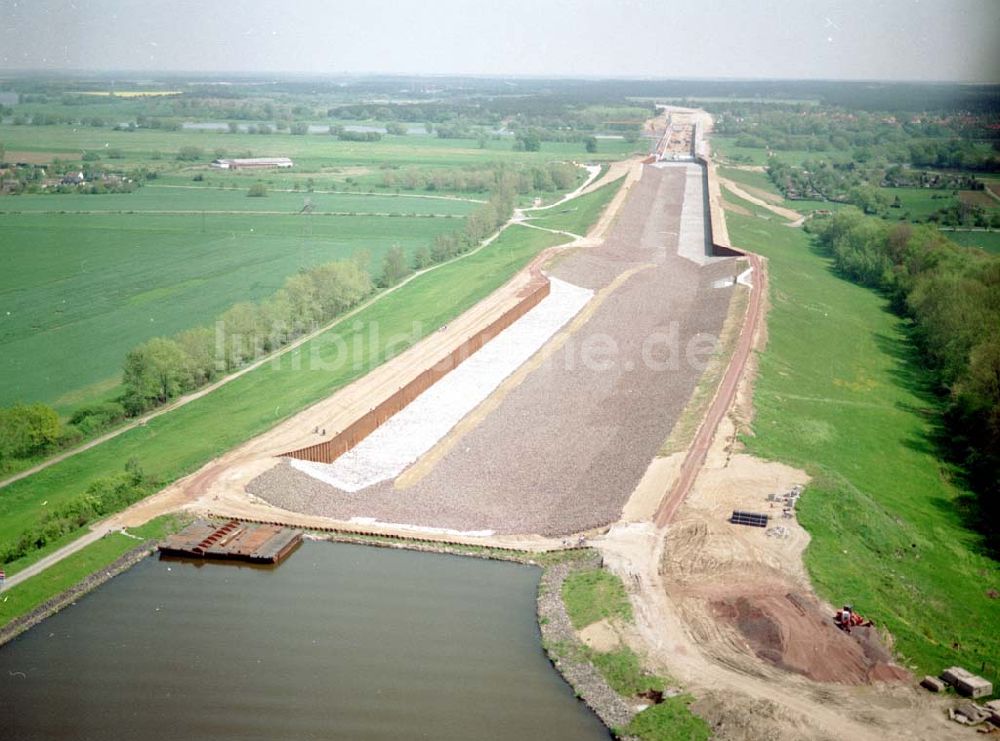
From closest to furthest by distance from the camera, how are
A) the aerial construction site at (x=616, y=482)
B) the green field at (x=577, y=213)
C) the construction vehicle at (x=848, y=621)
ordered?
the aerial construction site at (x=616, y=482), the construction vehicle at (x=848, y=621), the green field at (x=577, y=213)

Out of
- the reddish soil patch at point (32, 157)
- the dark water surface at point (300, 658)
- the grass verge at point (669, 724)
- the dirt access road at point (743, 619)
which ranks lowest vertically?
the dark water surface at point (300, 658)

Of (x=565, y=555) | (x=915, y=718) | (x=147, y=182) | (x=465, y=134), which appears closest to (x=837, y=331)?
(x=565, y=555)

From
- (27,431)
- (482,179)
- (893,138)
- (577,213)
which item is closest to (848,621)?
(27,431)

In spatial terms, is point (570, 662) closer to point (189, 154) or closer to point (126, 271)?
point (126, 271)

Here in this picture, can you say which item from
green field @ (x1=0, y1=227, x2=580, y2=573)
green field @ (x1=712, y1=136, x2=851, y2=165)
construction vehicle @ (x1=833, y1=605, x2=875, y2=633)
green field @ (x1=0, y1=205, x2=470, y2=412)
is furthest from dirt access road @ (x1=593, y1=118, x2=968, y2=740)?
green field @ (x1=712, y1=136, x2=851, y2=165)

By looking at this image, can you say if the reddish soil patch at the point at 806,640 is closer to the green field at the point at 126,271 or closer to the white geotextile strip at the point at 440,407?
the white geotextile strip at the point at 440,407

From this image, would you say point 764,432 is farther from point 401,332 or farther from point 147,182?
point 147,182

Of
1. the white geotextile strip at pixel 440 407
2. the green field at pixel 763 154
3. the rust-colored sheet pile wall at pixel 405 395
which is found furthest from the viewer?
the green field at pixel 763 154

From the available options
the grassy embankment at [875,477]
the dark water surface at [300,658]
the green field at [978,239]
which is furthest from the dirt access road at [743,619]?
the green field at [978,239]
